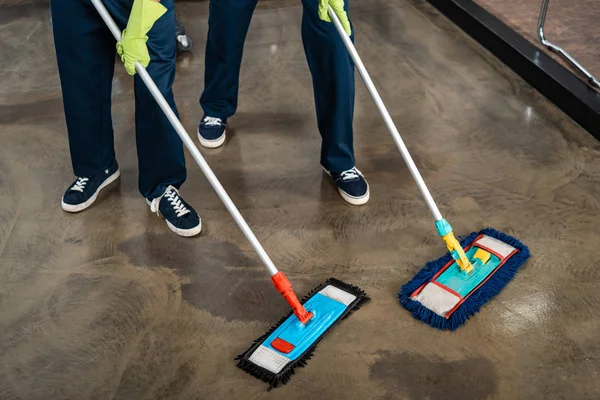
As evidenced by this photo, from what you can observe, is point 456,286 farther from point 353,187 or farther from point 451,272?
point 353,187

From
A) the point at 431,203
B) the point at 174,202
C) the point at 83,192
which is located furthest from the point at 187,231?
the point at 431,203

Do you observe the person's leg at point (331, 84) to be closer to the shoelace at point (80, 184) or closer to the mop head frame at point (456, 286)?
the mop head frame at point (456, 286)

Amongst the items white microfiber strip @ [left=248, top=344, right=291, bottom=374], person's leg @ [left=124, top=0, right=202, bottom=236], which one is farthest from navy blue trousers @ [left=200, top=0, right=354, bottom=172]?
white microfiber strip @ [left=248, top=344, right=291, bottom=374]

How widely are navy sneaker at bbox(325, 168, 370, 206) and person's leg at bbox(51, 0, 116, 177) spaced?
736 mm

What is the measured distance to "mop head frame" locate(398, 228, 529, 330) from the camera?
6.23 feet

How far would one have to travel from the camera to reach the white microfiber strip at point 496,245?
206 cm

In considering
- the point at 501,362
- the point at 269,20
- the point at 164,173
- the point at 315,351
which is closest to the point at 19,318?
the point at 164,173

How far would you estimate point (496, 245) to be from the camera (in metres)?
2.09

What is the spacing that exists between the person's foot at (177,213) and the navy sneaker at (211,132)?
14.6 inches

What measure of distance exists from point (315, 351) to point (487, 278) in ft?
1.70

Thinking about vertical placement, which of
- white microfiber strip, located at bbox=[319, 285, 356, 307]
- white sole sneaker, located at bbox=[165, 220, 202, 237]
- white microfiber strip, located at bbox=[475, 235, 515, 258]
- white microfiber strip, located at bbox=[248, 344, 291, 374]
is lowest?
white sole sneaker, located at bbox=[165, 220, 202, 237]

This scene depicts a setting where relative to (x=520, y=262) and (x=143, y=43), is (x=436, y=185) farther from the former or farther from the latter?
(x=143, y=43)

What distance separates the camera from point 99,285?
2.06m

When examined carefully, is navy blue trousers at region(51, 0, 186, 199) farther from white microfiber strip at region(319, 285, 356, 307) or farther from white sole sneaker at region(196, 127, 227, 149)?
white microfiber strip at region(319, 285, 356, 307)
